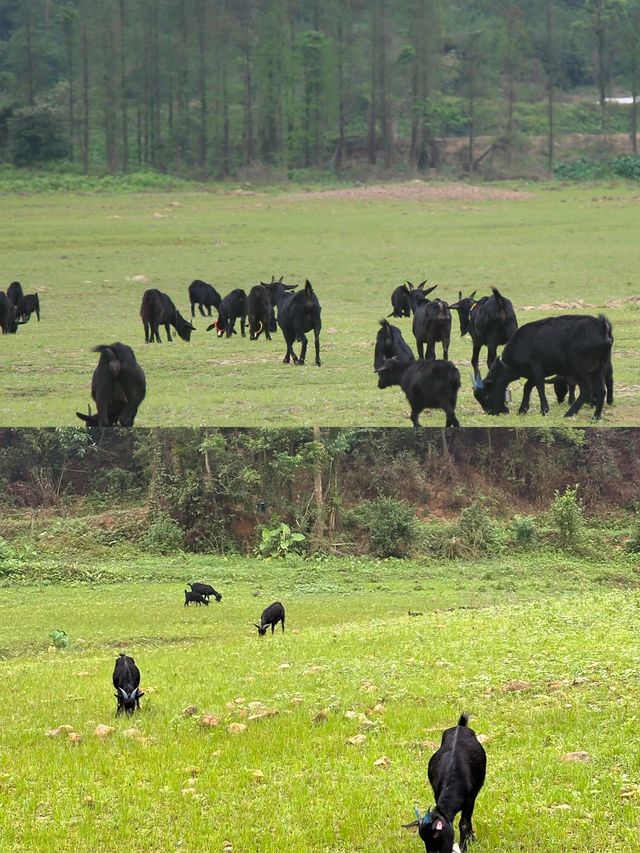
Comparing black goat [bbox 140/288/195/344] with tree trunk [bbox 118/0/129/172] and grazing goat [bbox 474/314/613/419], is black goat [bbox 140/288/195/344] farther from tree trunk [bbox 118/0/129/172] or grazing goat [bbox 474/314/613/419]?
tree trunk [bbox 118/0/129/172]

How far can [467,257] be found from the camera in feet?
133

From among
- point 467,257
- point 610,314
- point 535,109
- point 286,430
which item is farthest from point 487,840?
point 535,109

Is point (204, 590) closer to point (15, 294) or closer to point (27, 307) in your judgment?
point (27, 307)

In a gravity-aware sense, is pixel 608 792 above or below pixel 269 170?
below

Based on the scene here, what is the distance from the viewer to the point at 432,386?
18562 millimetres

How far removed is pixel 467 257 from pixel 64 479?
18.5 m

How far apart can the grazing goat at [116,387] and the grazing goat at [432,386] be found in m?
3.97

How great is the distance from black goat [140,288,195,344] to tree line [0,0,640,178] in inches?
1592

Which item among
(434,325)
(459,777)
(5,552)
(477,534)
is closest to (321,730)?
(459,777)

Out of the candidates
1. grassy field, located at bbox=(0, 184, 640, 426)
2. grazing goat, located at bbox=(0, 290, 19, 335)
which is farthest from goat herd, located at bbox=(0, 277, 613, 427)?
grazing goat, located at bbox=(0, 290, 19, 335)

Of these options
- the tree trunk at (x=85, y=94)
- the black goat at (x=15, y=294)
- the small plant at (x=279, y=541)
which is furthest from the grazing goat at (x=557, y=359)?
the tree trunk at (x=85, y=94)

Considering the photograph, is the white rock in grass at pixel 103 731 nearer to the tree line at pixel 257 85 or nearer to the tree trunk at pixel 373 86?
the tree line at pixel 257 85

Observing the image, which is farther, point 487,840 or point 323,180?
point 323,180

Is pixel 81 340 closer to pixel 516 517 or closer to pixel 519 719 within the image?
pixel 516 517
